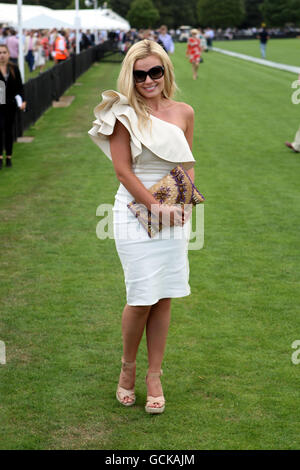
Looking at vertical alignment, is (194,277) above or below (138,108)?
below

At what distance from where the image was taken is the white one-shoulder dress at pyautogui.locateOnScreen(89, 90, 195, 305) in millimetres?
3990

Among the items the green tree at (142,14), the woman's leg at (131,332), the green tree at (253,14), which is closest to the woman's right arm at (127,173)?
the woman's leg at (131,332)

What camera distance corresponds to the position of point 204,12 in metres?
129

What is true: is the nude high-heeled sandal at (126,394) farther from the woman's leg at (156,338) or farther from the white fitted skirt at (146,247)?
the white fitted skirt at (146,247)

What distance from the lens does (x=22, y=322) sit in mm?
5719

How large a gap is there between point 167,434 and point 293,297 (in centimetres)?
263

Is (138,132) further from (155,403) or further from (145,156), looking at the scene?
(155,403)

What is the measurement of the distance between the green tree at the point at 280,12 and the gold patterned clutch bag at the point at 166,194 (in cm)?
12124

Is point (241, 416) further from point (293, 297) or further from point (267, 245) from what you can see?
point (267, 245)

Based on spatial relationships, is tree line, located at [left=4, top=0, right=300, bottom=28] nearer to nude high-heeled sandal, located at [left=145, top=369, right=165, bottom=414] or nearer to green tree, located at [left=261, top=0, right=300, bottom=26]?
green tree, located at [left=261, top=0, right=300, bottom=26]

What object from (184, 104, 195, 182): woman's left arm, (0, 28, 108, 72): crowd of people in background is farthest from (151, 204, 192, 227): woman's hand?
(0, 28, 108, 72): crowd of people in background

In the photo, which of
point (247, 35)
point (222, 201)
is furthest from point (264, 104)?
point (247, 35)

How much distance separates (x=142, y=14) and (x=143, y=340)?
373ft

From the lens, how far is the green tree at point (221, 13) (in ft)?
414
